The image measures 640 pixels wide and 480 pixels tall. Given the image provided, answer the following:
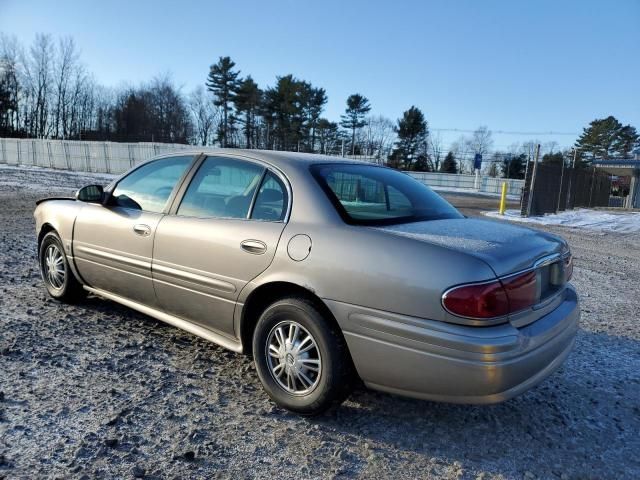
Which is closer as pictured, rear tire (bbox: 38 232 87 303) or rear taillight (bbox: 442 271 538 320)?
rear taillight (bbox: 442 271 538 320)

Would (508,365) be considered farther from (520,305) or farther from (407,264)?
(407,264)

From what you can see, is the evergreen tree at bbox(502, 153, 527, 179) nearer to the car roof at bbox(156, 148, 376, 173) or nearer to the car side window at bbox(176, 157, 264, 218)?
the car roof at bbox(156, 148, 376, 173)

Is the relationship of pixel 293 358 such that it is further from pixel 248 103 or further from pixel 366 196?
pixel 248 103

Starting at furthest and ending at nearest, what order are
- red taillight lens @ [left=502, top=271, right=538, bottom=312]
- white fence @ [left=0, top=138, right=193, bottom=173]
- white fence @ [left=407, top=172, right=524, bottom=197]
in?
white fence @ [left=407, top=172, right=524, bottom=197], white fence @ [left=0, top=138, right=193, bottom=173], red taillight lens @ [left=502, top=271, right=538, bottom=312]

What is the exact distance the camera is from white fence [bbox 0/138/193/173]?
112ft

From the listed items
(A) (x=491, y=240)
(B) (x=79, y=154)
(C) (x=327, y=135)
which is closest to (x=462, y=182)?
(C) (x=327, y=135)

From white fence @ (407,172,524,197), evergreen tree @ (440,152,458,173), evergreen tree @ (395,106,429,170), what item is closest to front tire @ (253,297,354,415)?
white fence @ (407,172,524,197)

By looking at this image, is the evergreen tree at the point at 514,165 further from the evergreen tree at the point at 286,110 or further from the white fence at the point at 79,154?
the evergreen tree at the point at 286,110

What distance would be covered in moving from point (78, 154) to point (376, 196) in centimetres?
4004

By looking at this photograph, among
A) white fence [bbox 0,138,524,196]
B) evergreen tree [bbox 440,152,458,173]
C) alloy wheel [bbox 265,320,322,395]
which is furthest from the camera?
evergreen tree [bbox 440,152,458,173]

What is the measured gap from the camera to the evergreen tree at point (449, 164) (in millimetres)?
62375

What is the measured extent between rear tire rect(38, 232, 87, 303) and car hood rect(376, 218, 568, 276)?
123 inches

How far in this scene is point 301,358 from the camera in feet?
8.74

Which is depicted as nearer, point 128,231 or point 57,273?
point 128,231
